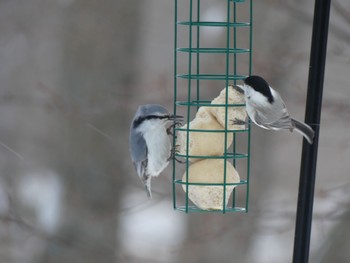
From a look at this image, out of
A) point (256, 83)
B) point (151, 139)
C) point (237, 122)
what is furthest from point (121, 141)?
point (256, 83)

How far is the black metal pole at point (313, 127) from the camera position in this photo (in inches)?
105

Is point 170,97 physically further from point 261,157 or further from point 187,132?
point 187,132

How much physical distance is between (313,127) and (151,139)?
1349mm

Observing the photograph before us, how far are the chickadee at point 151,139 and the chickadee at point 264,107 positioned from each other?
1.33 ft

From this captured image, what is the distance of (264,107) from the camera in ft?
11.7

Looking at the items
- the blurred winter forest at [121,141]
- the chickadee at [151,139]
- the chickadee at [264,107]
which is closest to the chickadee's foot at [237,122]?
the chickadee at [264,107]

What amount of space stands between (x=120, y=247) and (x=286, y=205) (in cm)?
131

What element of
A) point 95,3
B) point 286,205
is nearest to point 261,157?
point 286,205

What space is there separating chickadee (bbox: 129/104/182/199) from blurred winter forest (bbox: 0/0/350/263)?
129 cm

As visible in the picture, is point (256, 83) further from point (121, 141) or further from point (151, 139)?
→ point (121, 141)

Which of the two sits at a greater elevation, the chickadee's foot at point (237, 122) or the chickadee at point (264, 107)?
the chickadee at point (264, 107)

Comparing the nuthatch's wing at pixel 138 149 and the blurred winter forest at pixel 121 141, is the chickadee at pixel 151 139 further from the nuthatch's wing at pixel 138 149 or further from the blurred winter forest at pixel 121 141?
the blurred winter forest at pixel 121 141

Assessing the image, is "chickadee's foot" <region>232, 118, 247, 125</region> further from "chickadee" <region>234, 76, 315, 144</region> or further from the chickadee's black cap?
the chickadee's black cap

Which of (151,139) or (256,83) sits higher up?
(256,83)
